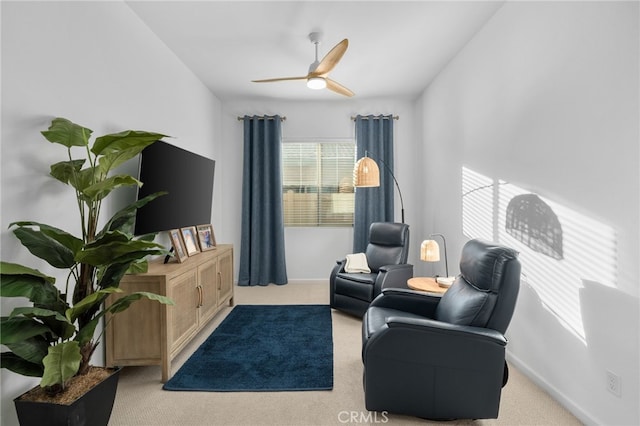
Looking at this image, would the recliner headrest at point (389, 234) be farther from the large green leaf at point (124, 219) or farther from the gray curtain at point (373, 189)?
the large green leaf at point (124, 219)

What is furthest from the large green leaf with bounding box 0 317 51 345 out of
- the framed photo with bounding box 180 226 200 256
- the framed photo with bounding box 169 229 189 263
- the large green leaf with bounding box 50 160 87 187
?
the framed photo with bounding box 180 226 200 256

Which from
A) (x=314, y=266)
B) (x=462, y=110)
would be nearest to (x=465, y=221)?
(x=462, y=110)

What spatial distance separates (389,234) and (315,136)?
2.00m

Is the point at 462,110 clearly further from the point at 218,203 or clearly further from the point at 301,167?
the point at 218,203

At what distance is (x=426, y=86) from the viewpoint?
4.41 meters

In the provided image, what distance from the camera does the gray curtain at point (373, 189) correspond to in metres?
4.86

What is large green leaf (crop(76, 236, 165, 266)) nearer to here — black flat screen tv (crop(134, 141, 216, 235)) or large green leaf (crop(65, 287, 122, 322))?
large green leaf (crop(65, 287, 122, 322))

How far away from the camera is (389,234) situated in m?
3.96

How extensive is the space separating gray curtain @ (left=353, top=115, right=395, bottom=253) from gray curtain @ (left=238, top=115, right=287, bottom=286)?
3.83 feet

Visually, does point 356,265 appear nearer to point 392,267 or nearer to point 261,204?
point 392,267

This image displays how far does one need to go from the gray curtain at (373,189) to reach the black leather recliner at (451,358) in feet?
9.74

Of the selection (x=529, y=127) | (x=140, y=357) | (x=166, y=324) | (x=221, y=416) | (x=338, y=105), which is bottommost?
(x=221, y=416)

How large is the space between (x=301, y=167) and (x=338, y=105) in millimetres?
1107

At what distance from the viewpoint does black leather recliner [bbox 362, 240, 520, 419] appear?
68.4 inches
